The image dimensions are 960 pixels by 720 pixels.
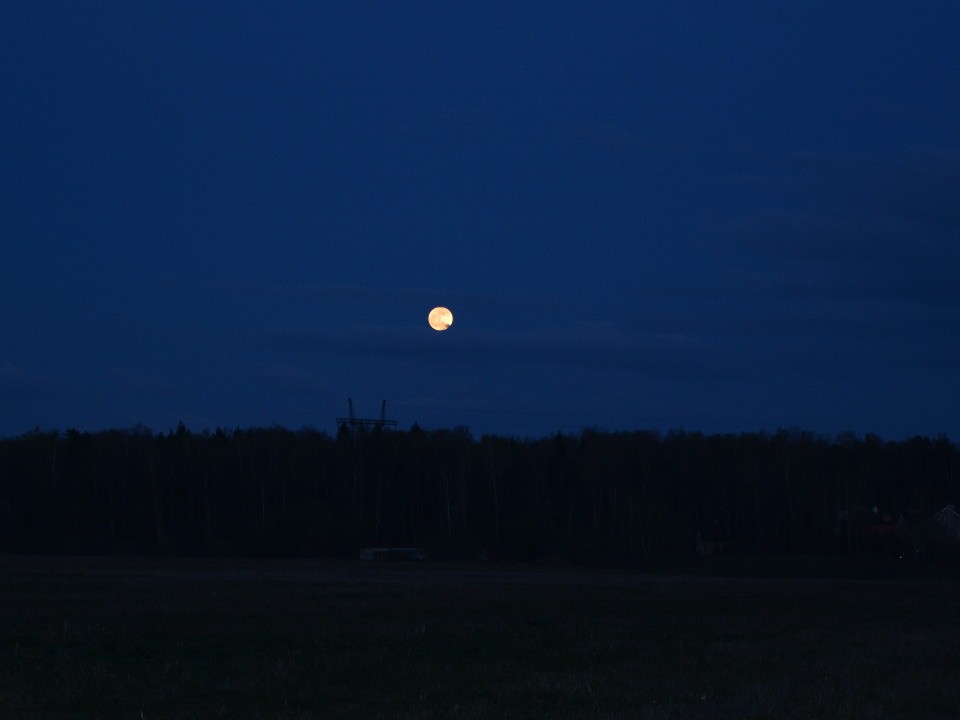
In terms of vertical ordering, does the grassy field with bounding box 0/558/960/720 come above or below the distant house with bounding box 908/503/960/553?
below

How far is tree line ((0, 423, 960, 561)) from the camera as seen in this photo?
122125 mm

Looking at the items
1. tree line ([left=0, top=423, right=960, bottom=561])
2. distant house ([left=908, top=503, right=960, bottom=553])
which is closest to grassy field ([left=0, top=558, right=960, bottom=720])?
distant house ([left=908, top=503, right=960, bottom=553])

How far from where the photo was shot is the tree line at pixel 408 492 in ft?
401

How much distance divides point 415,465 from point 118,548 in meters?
37.2

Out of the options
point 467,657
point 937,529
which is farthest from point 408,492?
point 467,657

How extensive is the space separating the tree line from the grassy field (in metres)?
76.5

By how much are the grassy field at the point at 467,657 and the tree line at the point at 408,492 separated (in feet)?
251

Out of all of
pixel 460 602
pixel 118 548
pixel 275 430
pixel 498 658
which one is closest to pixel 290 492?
pixel 118 548

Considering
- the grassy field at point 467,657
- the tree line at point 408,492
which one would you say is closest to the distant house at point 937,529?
the tree line at point 408,492

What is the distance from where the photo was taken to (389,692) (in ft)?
64.4

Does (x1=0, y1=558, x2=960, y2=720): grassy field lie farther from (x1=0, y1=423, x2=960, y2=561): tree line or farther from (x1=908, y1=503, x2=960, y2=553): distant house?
(x1=0, y1=423, x2=960, y2=561): tree line

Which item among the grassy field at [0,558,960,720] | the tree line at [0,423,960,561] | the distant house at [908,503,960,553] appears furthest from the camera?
the tree line at [0,423,960,561]

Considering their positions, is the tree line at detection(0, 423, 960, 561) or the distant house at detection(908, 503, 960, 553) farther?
the tree line at detection(0, 423, 960, 561)

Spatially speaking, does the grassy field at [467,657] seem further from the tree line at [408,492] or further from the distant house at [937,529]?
the tree line at [408,492]
